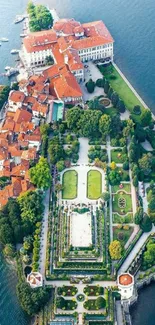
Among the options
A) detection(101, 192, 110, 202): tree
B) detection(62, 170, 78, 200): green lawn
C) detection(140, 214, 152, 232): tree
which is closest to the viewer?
detection(140, 214, 152, 232): tree

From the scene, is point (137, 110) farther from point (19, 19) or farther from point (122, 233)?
point (19, 19)

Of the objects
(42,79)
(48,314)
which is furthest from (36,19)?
(48,314)

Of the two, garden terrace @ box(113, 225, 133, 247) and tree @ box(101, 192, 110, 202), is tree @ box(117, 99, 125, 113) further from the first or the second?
garden terrace @ box(113, 225, 133, 247)

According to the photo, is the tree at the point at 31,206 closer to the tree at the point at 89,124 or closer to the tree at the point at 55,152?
the tree at the point at 55,152

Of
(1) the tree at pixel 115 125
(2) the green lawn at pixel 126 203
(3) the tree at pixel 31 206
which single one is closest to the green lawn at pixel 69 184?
(3) the tree at pixel 31 206

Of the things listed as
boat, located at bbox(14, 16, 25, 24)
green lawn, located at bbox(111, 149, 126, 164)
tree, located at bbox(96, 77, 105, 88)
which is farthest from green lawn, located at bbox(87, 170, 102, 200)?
boat, located at bbox(14, 16, 25, 24)

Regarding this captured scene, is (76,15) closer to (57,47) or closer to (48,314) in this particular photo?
(57,47)
